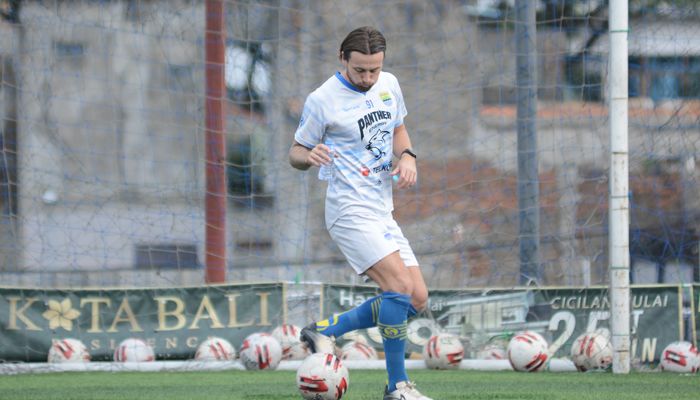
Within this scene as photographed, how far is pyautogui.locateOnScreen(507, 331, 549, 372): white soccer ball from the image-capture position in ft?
29.7

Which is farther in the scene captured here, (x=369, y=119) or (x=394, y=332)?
(x=369, y=119)

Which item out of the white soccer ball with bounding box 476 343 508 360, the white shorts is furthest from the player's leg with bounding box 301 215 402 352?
the white soccer ball with bounding box 476 343 508 360

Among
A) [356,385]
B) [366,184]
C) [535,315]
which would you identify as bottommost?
[356,385]

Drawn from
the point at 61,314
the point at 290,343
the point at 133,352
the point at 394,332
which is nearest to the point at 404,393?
the point at 394,332

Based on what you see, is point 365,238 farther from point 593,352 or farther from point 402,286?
point 593,352

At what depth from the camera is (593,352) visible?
9000 mm

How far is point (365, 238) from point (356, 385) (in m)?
2.15

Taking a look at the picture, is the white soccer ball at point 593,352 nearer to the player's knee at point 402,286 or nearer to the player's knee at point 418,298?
the player's knee at point 418,298

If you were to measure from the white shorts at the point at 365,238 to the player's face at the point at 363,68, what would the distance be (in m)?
0.68

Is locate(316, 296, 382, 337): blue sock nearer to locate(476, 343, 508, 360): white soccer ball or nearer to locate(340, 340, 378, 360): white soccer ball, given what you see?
locate(340, 340, 378, 360): white soccer ball

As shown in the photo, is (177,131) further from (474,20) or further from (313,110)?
(313,110)

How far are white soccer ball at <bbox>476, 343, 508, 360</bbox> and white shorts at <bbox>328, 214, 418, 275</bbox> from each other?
390cm

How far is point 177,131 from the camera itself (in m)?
10.6

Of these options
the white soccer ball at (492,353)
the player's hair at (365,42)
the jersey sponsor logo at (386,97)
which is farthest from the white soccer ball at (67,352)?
the player's hair at (365,42)
